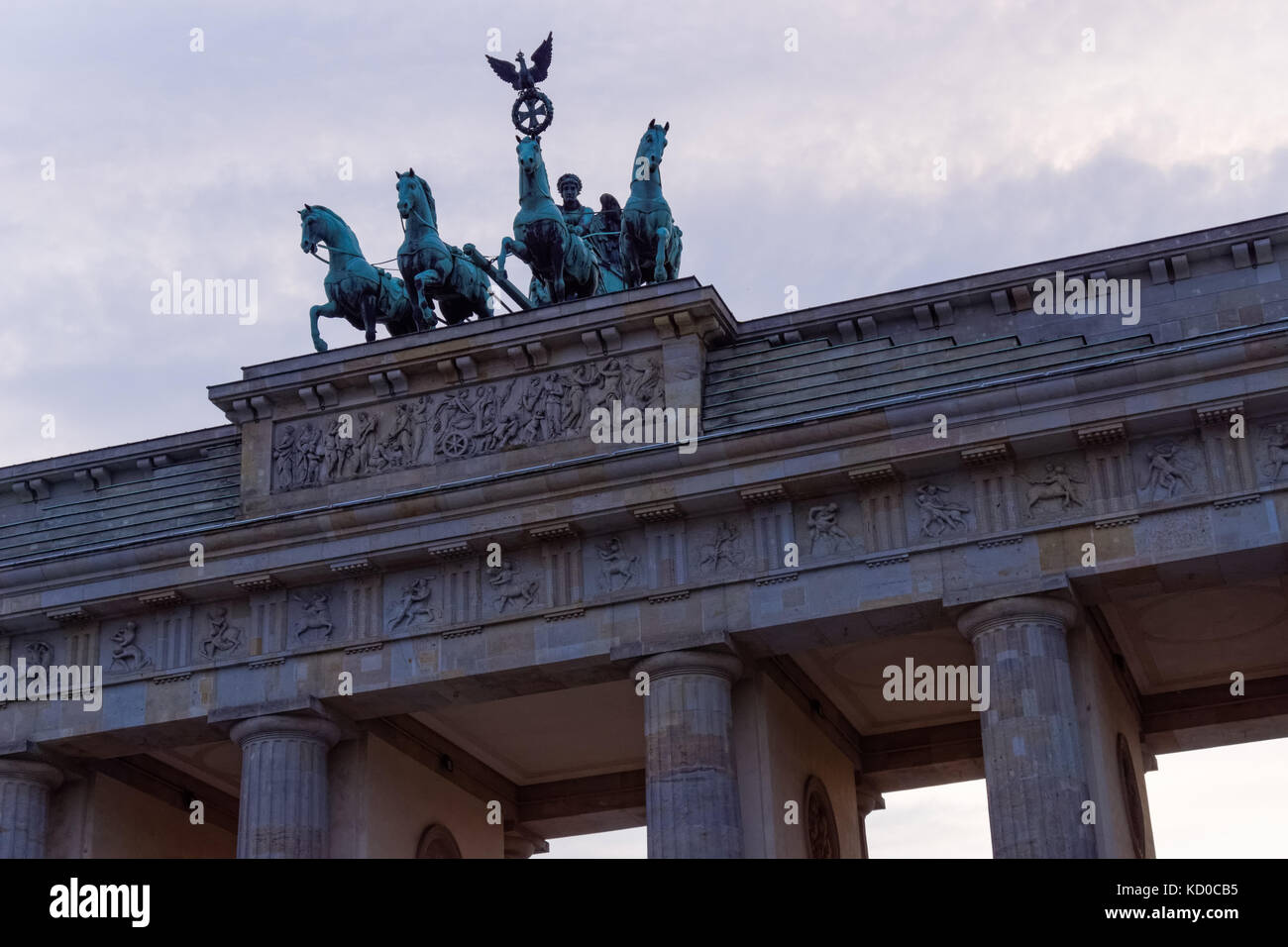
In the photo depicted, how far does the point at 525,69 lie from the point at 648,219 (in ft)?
11.8

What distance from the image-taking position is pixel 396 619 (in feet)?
87.5

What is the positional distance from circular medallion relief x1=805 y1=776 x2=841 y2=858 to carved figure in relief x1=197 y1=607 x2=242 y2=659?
26.2 ft

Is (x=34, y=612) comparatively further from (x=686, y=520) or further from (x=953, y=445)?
(x=953, y=445)

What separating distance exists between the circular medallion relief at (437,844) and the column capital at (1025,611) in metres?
9.31

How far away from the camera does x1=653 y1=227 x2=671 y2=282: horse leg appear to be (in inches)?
1124

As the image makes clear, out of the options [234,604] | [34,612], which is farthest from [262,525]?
[34,612]

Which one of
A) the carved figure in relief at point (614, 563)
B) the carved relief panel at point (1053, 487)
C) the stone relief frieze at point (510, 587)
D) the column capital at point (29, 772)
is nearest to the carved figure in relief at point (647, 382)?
the carved figure in relief at point (614, 563)

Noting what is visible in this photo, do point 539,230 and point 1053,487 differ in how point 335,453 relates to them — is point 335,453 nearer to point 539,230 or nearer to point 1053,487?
point 539,230

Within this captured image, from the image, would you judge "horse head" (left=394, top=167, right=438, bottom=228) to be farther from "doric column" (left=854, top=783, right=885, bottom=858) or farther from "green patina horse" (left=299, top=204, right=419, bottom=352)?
"doric column" (left=854, top=783, right=885, bottom=858)

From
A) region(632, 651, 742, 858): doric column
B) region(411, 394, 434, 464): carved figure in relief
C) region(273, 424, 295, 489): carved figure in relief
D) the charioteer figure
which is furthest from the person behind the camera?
the charioteer figure

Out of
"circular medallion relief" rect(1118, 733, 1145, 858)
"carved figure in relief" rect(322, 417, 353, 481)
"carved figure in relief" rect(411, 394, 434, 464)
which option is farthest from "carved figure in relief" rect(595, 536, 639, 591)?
"circular medallion relief" rect(1118, 733, 1145, 858)

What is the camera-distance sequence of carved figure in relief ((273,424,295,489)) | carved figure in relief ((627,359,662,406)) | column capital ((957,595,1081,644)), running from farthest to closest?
carved figure in relief ((273,424,295,489)) < carved figure in relief ((627,359,662,406)) < column capital ((957,595,1081,644))

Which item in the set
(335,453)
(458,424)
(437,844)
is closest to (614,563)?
(458,424)
